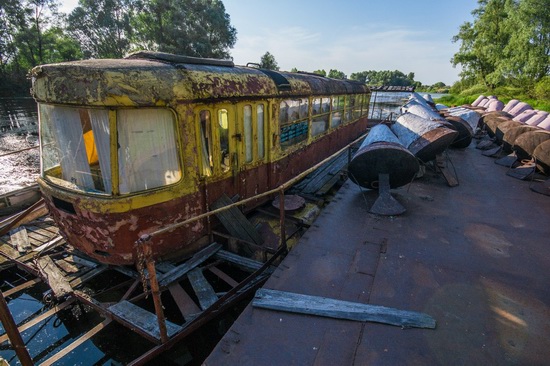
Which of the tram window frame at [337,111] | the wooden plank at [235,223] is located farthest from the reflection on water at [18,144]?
the wooden plank at [235,223]

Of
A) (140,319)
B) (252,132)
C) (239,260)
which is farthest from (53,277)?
(252,132)

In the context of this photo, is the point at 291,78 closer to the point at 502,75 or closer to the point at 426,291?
the point at 426,291

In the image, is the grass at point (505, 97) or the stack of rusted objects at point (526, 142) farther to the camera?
the grass at point (505, 97)

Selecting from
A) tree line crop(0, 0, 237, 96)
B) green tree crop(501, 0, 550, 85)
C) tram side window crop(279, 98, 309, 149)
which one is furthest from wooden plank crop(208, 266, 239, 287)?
green tree crop(501, 0, 550, 85)

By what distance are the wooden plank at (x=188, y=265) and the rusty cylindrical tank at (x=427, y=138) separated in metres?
5.73

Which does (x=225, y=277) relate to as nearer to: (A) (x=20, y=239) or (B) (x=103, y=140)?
(B) (x=103, y=140)

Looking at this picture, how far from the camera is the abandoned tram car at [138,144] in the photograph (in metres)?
3.49

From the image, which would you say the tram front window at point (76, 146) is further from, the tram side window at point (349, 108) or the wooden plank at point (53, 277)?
the tram side window at point (349, 108)

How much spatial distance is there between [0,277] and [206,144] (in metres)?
5.09

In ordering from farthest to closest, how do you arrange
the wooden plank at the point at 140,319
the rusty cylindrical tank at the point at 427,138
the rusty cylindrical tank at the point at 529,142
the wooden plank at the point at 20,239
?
the rusty cylindrical tank at the point at 529,142 < the rusty cylindrical tank at the point at 427,138 < the wooden plank at the point at 20,239 < the wooden plank at the point at 140,319

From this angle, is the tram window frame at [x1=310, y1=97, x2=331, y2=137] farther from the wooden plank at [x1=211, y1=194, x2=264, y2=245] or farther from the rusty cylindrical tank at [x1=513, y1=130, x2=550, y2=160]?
the rusty cylindrical tank at [x1=513, y1=130, x2=550, y2=160]

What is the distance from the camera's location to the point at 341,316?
117 inches

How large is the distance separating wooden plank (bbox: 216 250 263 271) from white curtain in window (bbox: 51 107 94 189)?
2.25 metres

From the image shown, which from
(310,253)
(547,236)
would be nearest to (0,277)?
(310,253)
